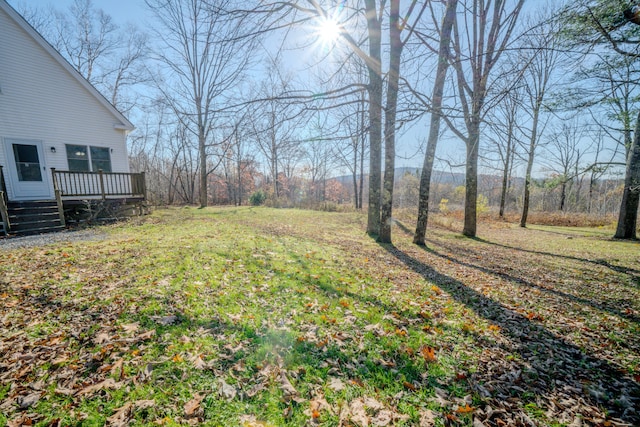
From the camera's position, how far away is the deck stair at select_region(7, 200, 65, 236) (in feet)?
26.2

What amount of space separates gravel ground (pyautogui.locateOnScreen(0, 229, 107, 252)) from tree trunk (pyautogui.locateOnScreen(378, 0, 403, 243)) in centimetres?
857

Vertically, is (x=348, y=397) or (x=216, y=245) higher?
(x=216, y=245)

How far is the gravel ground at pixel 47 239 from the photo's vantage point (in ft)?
20.6

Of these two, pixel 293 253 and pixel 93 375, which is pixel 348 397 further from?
pixel 293 253

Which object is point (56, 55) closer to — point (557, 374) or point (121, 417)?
point (121, 417)

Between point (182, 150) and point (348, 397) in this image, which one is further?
point (182, 150)

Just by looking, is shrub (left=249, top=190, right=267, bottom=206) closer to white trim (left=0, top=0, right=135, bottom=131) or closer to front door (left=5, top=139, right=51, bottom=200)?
white trim (left=0, top=0, right=135, bottom=131)

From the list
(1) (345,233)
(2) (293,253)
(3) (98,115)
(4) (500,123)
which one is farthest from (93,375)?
(3) (98,115)

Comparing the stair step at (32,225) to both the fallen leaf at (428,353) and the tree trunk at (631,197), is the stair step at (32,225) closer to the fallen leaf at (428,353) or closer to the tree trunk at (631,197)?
the fallen leaf at (428,353)

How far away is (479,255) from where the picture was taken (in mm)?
7652

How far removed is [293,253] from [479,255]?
582 centimetres

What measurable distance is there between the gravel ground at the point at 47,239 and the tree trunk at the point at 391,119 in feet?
28.1

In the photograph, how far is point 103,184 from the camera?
1038cm

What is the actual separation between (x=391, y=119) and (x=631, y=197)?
1255 centimetres
